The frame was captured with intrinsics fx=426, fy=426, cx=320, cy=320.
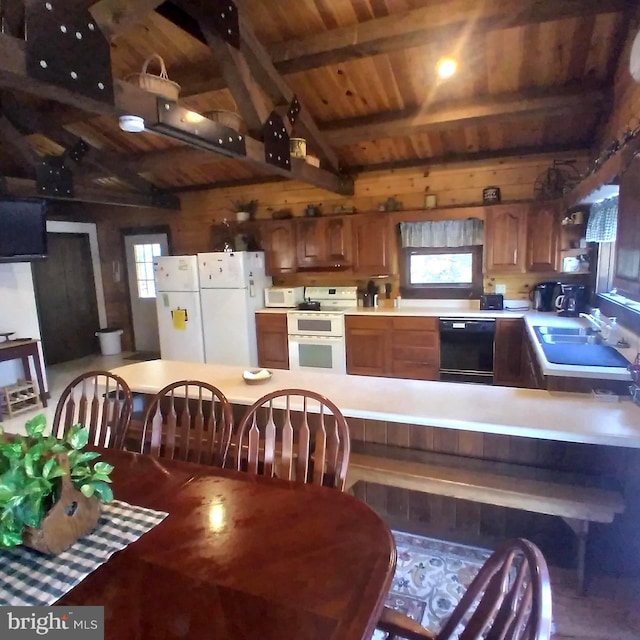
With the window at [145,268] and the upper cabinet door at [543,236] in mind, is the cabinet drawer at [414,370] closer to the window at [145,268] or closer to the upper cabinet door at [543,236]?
the upper cabinet door at [543,236]

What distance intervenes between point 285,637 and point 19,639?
573 mm

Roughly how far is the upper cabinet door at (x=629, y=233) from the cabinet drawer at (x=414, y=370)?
2.49m

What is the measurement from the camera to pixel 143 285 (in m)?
6.80

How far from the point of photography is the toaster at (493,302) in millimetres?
4477

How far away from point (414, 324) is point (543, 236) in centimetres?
151

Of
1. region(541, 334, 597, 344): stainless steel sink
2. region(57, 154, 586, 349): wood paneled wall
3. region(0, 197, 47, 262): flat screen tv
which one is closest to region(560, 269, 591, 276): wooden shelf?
region(57, 154, 586, 349): wood paneled wall

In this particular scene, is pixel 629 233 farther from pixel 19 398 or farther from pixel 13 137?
pixel 19 398

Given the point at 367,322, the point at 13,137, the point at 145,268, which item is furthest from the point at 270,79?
the point at 145,268

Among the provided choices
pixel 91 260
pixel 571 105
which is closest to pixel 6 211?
pixel 91 260

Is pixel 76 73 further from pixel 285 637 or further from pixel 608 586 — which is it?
pixel 608 586

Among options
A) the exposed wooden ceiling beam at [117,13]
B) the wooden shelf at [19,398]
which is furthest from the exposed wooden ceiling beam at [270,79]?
the wooden shelf at [19,398]

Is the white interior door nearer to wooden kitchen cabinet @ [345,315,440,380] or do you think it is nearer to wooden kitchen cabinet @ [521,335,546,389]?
wooden kitchen cabinet @ [345,315,440,380]

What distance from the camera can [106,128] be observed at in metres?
4.70

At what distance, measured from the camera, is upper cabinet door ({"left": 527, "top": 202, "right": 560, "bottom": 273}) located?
163 inches
